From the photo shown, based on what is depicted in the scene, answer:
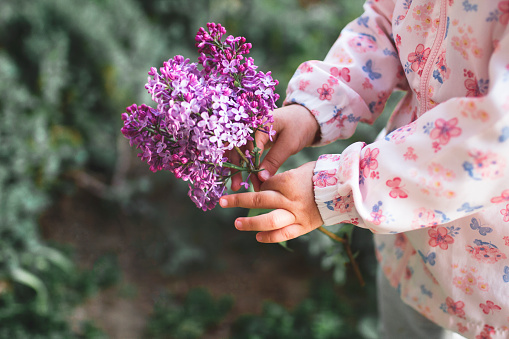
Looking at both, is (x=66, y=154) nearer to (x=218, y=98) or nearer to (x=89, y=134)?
(x=89, y=134)

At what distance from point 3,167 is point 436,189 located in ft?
6.37

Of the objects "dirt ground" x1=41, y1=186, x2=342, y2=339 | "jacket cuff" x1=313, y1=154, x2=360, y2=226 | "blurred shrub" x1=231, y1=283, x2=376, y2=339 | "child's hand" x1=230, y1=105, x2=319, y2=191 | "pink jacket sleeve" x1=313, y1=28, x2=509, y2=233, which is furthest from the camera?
"dirt ground" x1=41, y1=186, x2=342, y2=339

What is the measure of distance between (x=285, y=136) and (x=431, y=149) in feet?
1.00

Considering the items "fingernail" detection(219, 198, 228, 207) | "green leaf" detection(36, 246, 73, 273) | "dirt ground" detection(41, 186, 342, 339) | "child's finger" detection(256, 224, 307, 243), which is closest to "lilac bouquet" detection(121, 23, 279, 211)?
"fingernail" detection(219, 198, 228, 207)

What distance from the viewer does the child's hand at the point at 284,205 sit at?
27.9 inches

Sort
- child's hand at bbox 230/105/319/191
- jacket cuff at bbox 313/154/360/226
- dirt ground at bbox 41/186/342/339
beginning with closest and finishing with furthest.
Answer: jacket cuff at bbox 313/154/360/226 < child's hand at bbox 230/105/319/191 < dirt ground at bbox 41/186/342/339

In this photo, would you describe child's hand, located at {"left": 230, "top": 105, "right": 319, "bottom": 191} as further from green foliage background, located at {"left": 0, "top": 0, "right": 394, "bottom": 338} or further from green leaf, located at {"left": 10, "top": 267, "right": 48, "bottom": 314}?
green leaf, located at {"left": 10, "top": 267, "right": 48, "bottom": 314}

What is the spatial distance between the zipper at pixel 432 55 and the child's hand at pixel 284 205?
0.25 metres

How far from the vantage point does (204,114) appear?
633 millimetres

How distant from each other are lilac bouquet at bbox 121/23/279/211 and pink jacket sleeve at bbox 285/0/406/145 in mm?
177

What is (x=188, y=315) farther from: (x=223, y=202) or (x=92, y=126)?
(x=223, y=202)

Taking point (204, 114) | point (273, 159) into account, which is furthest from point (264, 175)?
point (204, 114)

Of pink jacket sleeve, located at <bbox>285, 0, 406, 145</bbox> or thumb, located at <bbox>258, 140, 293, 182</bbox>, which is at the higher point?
pink jacket sleeve, located at <bbox>285, 0, 406, 145</bbox>

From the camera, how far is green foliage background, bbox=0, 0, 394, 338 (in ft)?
6.12
